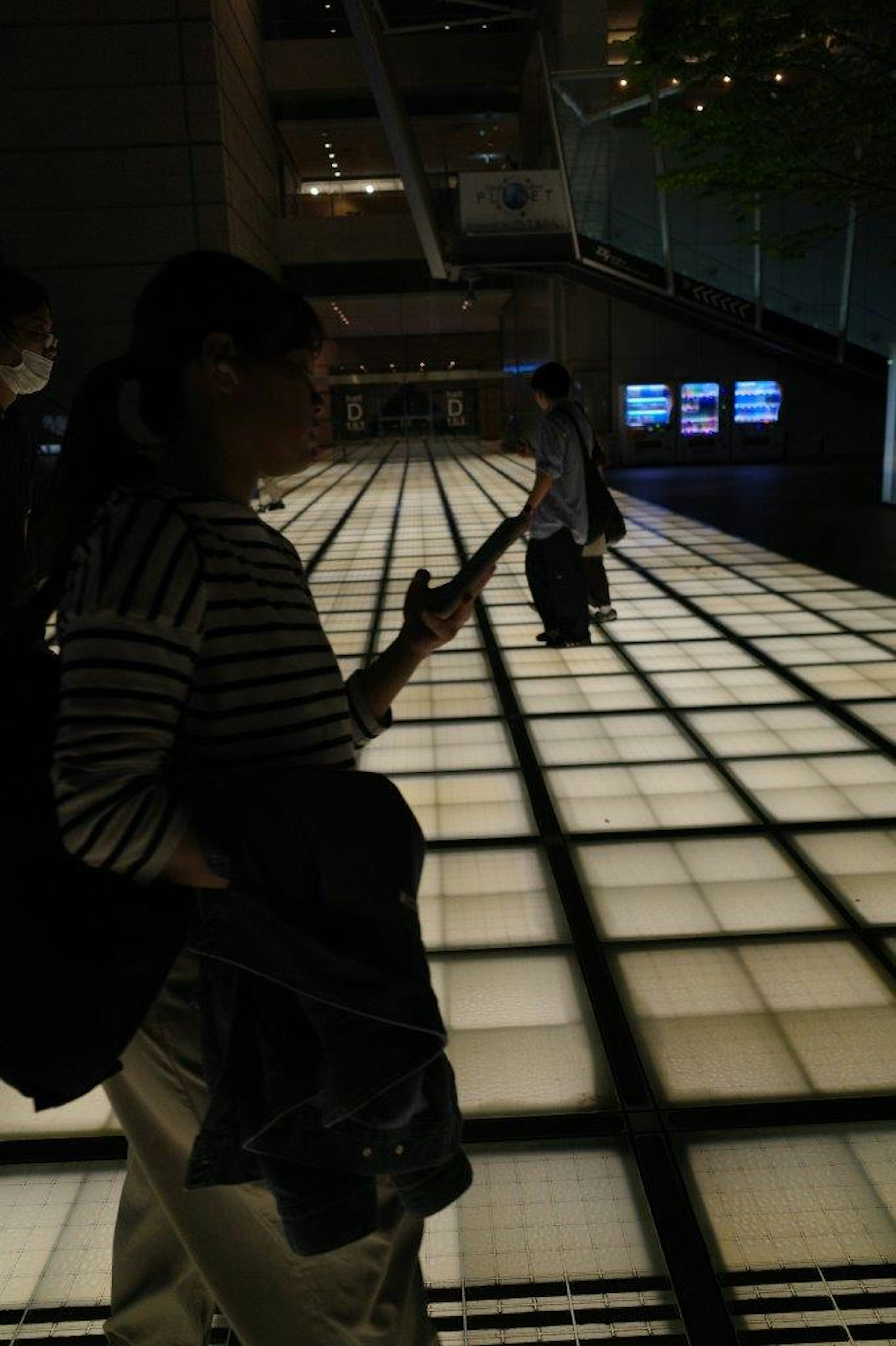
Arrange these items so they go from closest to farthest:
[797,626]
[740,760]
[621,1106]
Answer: [621,1106]
[740,760]
[797,626]

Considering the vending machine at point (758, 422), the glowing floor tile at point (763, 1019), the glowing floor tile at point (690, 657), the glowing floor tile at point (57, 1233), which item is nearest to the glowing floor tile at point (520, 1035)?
the glowing floor tile at point (763, 1019)

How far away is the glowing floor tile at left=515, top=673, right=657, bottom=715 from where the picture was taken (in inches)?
176

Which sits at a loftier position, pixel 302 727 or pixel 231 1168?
pixel 302 727

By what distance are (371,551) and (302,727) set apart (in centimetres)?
824

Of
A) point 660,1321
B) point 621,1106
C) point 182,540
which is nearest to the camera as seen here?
point 182,540

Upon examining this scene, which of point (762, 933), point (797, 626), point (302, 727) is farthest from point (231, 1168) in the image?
point (797, 626)

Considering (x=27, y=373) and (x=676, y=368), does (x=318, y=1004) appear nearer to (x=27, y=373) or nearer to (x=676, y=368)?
(x=27, y=373)

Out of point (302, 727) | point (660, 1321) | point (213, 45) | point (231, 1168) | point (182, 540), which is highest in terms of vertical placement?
point (213, 45)

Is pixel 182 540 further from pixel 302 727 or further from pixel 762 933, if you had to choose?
pixel 762 933

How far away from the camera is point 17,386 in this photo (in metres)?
2.50

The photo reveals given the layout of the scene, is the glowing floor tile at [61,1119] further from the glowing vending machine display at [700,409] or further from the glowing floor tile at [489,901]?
the glowing vending machine display at [700,409]

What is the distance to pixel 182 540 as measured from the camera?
0.89m

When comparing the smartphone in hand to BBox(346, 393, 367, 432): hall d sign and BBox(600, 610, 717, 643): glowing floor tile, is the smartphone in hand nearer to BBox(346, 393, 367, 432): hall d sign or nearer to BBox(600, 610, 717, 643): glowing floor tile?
BBox(600, 610, 717, 643): glowing floor tile

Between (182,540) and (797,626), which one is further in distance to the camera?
(797,626)
